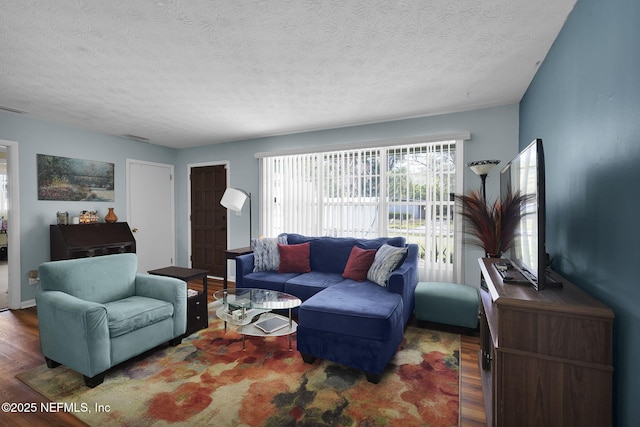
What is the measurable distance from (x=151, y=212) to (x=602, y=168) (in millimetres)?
5978

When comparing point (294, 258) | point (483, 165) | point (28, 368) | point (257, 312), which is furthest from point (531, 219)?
point (28, 368)

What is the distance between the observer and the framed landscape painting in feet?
13.4

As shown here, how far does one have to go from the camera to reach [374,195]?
164 inches

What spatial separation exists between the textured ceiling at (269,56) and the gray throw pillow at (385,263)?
1.64 meters

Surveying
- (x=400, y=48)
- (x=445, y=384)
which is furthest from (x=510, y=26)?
(x=445, y=384)

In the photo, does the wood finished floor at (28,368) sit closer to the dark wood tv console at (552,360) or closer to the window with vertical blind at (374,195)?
the dark wood tv console at (552,360)

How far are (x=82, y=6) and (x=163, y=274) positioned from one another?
2.34m

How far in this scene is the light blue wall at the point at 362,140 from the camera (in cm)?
352

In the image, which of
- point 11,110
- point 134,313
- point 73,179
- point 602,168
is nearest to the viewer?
point 602,168

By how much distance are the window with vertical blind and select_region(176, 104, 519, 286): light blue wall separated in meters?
0.16

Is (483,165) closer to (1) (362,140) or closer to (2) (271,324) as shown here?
(1) (362,140)

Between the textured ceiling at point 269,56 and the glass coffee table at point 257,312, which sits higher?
the textured ceiling at point 269,56

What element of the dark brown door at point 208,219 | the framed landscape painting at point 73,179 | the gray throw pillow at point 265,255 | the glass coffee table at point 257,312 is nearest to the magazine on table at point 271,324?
the glass coffee table at point 257,312

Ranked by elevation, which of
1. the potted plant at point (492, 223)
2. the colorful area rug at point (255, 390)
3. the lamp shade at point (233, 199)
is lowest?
the colorful area rug at point (255, 390)
